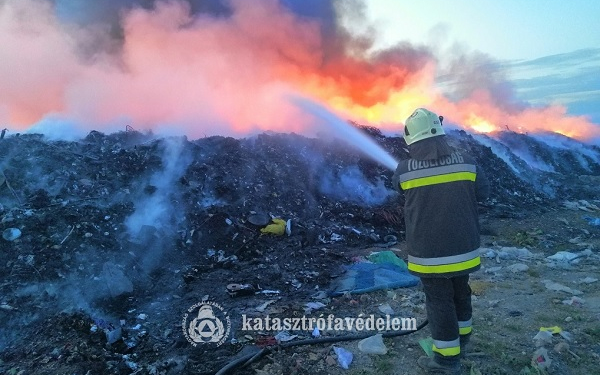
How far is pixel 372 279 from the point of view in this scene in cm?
506

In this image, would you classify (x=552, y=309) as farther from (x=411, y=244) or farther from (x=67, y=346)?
(x=67, y=346)

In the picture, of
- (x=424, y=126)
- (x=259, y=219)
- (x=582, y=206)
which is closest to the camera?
(x=424, y=126)

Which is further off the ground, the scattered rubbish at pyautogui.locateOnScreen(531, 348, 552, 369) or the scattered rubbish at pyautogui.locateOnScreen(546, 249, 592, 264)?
the scattered rubbish at pyautogui.locateOnScreen(546, 249, 592, 264)

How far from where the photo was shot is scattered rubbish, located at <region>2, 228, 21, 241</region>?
204 inches

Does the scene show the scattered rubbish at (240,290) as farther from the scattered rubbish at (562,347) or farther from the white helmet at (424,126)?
the scattered rubbish at (562,347)

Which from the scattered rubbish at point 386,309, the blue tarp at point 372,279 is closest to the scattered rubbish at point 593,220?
the blue tarp at point 372,279

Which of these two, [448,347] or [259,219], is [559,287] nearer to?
[448,347]

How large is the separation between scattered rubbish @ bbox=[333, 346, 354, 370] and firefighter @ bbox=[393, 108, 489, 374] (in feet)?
2.23

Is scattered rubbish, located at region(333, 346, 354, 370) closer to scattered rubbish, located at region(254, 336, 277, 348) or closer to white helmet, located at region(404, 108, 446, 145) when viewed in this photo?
scattered rubbish, located at region(254, 336, 277, 348)

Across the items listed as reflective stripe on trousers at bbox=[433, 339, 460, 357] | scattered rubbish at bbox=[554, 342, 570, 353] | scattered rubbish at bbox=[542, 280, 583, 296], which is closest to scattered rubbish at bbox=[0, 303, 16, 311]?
reflective stripe on trousers at bbox=[433, 339, 460, 357]

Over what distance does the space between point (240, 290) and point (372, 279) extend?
5.51ft

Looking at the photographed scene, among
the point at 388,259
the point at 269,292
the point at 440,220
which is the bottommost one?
the point at 269,292

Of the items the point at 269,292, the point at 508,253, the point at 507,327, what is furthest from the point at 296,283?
the point at 508,253

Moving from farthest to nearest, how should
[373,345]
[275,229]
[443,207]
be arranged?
1. [275,229]
2. [373,345]
3. [443,207]
